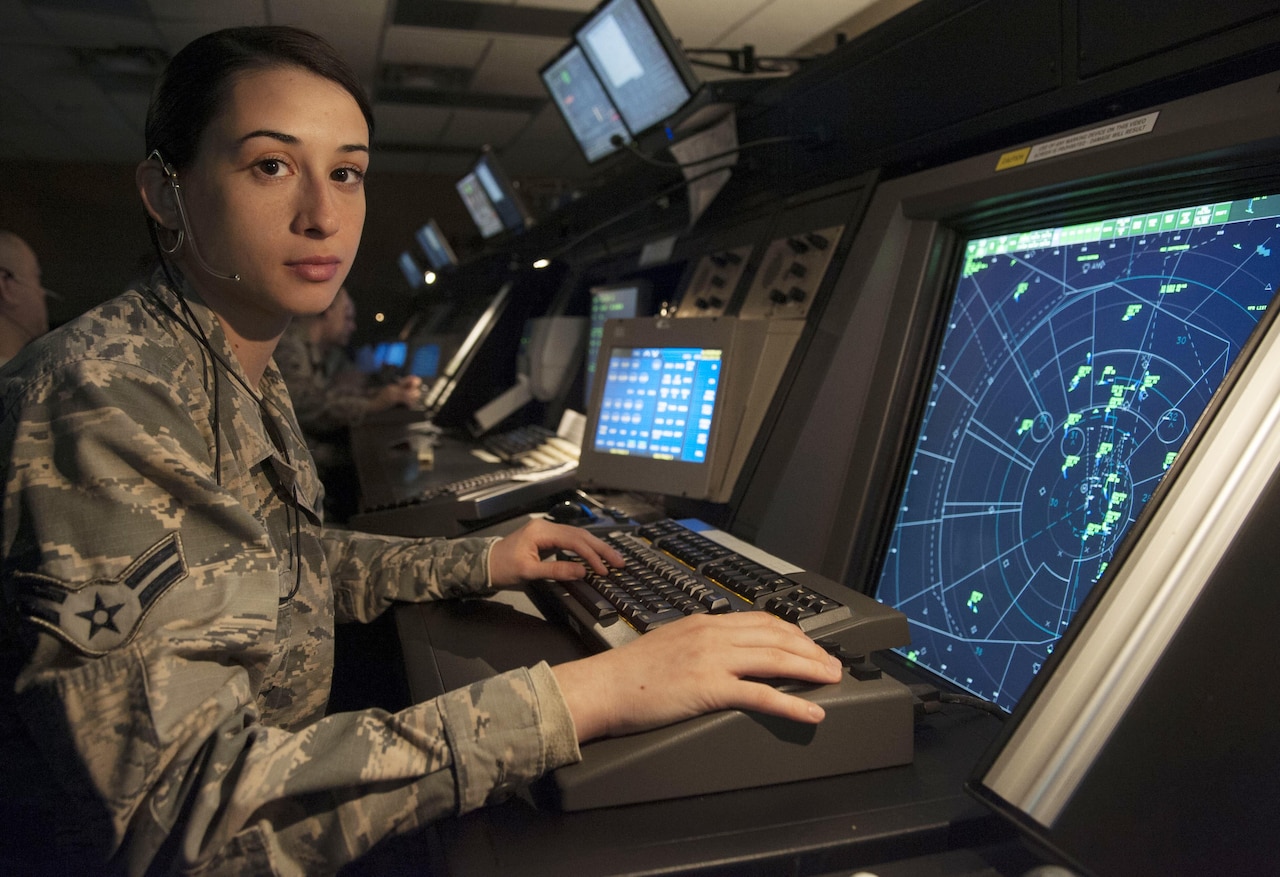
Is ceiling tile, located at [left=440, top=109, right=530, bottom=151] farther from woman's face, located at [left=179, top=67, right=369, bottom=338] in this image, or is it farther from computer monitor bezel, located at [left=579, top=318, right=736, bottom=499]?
woman's face, located at [left=179, top=67, right=369, bottom=338]

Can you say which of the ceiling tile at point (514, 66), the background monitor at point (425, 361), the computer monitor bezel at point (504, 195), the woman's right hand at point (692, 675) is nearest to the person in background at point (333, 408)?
the background monitor at point (425, 361)

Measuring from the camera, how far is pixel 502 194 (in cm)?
421

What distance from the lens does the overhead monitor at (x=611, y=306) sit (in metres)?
2.00

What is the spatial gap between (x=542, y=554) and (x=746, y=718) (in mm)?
497

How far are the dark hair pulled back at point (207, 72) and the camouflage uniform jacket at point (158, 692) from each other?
0.73ft

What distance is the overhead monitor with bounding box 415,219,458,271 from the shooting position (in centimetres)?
632

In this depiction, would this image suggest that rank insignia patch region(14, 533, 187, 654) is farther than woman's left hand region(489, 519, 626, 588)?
No

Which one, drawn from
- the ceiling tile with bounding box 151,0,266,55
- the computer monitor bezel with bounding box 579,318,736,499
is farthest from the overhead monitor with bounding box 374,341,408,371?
the computer monitor bezel with bounding box 579,318,736,499

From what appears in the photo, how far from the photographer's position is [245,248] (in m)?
0.81

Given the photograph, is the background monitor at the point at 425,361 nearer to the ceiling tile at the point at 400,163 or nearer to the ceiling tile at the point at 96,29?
the ceiling tile at the point at 96,29

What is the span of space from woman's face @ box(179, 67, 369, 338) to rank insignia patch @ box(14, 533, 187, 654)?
1.11 ft

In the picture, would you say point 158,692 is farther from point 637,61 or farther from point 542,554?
point 637,61

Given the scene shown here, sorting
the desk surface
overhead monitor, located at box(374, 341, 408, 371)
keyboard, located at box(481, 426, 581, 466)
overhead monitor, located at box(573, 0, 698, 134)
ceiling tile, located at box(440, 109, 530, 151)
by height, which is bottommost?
the desk surface

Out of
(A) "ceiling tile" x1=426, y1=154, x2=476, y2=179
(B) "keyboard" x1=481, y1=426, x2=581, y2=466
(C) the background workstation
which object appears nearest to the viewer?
(C) the background workstation
